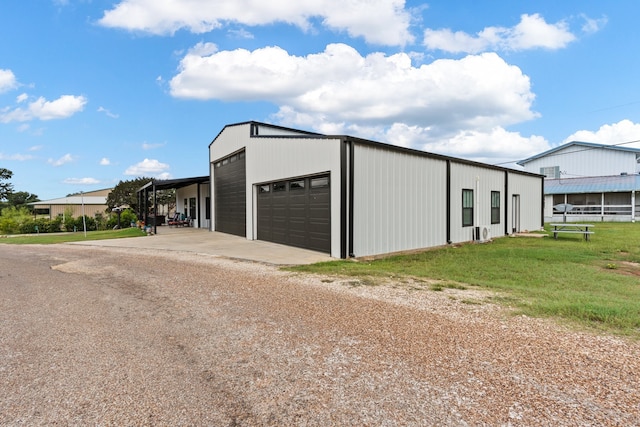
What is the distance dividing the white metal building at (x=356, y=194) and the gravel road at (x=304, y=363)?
4744 millimetres

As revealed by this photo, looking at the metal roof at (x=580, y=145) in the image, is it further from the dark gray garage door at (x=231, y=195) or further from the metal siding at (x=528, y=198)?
the dark gray garage door at (x=231, y=195)

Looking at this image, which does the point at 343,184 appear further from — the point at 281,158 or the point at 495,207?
the point at 495,207

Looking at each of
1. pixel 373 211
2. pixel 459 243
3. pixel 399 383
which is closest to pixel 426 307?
pixel 399 383

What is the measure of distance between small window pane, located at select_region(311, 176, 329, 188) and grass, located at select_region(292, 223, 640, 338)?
8.45ft

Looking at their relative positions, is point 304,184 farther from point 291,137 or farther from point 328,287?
point 328,287

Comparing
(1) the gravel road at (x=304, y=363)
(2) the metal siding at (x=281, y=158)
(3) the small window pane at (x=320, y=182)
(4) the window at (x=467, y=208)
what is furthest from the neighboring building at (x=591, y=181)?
(1) the gravel road at (x=304, y=363)

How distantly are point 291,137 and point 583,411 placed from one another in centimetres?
1131

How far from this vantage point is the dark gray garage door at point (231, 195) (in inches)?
673

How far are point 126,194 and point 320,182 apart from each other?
93.4 ft

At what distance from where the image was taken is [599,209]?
98.5ft

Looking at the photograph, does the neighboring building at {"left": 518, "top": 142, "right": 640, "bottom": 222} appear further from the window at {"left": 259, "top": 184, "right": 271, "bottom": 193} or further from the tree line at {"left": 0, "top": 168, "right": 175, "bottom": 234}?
the tree line at {"left": 0, "top": 168, "right": 175, "bottom": 234}

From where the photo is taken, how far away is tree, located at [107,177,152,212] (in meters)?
33.0

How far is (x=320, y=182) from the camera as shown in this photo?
11133 mm

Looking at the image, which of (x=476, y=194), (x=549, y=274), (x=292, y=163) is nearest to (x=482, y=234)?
(x=476, y=194)
